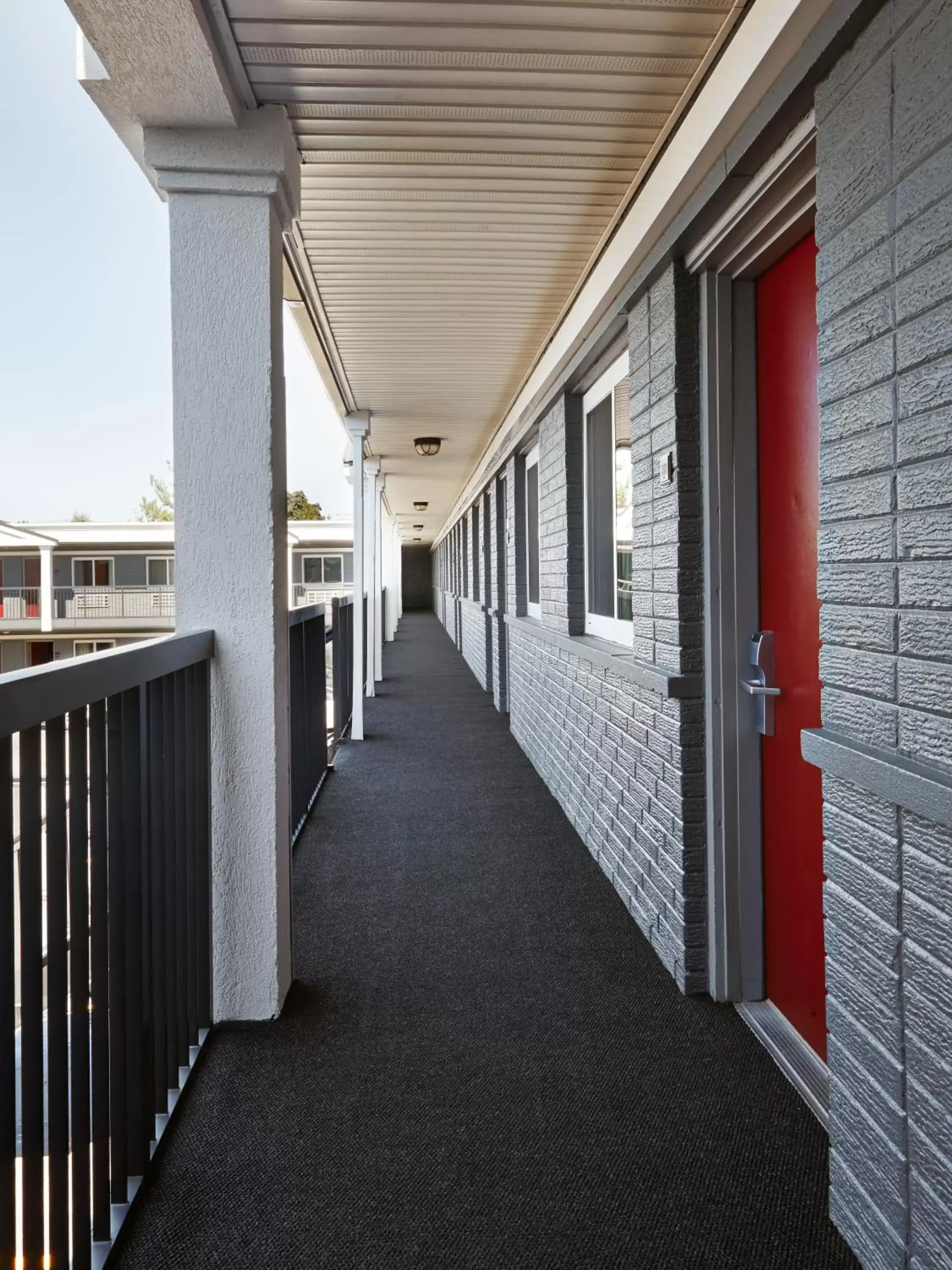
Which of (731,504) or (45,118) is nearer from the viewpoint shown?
(731,504)

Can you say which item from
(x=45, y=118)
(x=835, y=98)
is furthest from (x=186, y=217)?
(x=835, y=98)

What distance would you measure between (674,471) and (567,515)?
77.5 inches

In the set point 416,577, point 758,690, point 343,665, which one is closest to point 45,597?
point 343,665

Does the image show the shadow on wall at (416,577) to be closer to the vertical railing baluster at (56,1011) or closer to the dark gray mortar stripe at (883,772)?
the dark gray mortar stripe at (883,772)

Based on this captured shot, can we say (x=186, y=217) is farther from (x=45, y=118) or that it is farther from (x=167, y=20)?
(x=45, y=118)

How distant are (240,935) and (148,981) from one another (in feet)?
1.80

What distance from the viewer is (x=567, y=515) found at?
14.8 feet

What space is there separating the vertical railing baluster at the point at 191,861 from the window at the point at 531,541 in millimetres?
4404

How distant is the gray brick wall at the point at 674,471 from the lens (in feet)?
8.34

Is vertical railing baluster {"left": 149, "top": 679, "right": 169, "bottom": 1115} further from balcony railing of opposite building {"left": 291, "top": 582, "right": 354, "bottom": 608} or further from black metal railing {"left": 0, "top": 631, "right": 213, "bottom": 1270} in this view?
balcony railing of opposite building {"left": 291, "top": 582, "right": 354, "bottom": 608}

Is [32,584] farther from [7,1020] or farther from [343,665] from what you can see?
[7,1020]

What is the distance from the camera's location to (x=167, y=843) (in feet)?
6.73

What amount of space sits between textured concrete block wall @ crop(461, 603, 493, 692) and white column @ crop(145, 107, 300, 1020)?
23.2ft

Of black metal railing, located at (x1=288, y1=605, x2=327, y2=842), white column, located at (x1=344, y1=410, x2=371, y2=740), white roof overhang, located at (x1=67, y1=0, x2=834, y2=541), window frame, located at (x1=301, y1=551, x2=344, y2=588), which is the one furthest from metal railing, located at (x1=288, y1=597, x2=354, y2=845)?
window frame, located at (x1=301, y1=551, x2=344, y2=588)
